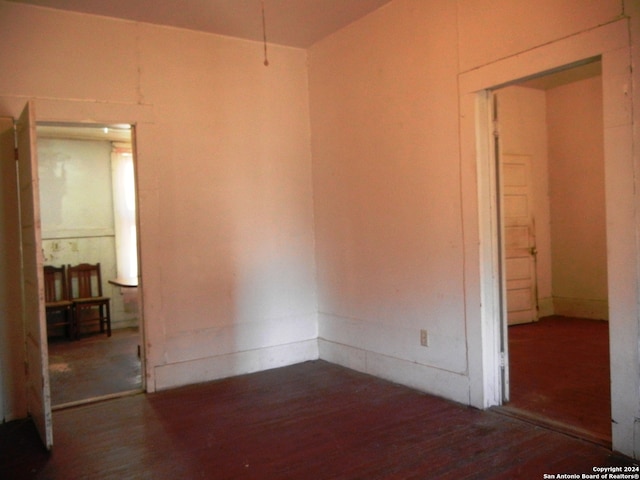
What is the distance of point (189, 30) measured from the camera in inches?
178

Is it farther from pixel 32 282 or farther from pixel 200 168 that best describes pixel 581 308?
pixel 32 282

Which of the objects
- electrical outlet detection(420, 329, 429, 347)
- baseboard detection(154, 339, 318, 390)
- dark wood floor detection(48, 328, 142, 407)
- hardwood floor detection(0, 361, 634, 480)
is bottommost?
dark wood floor detection(48, 328, 142, 407)

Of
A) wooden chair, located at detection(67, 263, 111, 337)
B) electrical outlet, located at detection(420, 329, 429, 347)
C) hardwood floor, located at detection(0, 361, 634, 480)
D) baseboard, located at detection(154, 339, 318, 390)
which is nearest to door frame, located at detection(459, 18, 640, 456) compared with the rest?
hardwood floor, located at detection(0, 361, 634, 480)

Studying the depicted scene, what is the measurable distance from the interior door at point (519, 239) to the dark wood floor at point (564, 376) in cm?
37

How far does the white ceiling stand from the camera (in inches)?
157

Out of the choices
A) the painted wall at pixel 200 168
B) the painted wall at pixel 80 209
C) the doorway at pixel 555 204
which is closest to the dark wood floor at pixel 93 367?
the painted wall at pixel 200 168

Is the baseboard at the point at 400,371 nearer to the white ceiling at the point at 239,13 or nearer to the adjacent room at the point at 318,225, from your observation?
the adjacent room at the point at 318,225

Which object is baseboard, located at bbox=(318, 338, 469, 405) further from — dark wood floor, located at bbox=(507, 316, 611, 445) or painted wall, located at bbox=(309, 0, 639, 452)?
dark wood floor, located at bbox=(507, 316, 611, 445)

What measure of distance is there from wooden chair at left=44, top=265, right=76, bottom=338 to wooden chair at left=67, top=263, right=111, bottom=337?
0.10m

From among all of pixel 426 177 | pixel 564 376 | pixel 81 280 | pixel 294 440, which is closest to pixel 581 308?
pixel 564 376

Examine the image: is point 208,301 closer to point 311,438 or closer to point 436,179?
point 311,438

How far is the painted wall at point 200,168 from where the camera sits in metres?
4.02

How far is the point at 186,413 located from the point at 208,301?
44.3 inches

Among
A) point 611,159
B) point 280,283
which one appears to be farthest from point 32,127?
point 611,159
